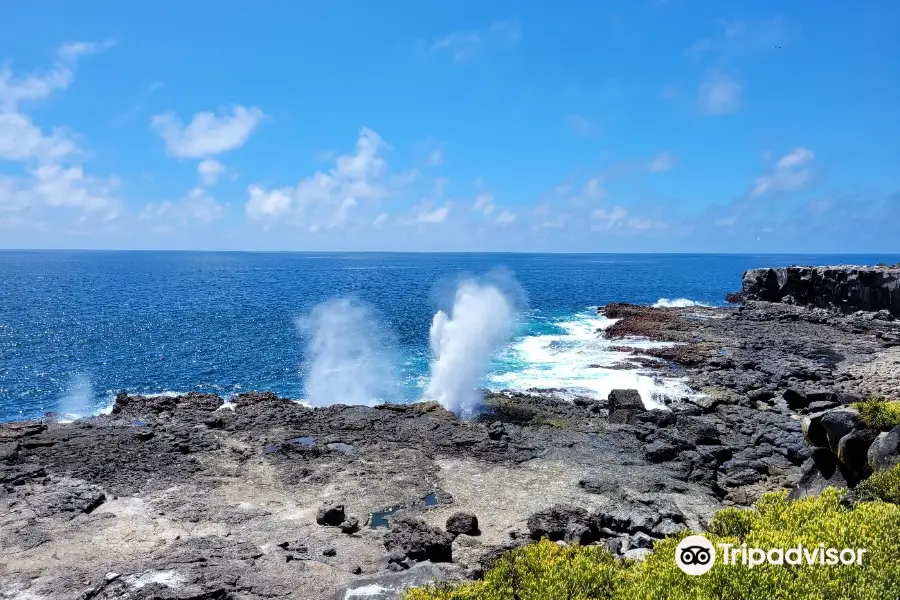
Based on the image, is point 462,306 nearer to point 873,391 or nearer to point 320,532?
point 873,391

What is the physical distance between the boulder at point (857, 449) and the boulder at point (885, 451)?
422 mm

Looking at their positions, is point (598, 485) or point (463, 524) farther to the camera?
point (598, 485)

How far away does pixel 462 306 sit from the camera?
54656 millimetres

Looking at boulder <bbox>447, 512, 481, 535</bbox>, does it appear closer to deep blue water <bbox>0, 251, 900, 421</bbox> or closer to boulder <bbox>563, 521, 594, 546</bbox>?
boulder <bbox>563, 521, 594, 546</bbox>

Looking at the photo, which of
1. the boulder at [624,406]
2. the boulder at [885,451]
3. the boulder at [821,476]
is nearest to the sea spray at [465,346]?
the boulder at [624,406]

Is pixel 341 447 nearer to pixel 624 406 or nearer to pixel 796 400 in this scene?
pixel 624 406

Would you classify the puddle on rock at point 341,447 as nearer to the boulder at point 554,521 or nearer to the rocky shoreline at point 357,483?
the rocky shoreline at point 357,483

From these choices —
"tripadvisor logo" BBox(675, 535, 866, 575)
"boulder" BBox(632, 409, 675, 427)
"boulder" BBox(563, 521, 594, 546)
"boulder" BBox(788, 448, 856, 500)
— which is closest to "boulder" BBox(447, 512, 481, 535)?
"boulder" BBox(563, 521, 594, 546)

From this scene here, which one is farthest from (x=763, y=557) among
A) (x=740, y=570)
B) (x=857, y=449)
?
(x=857, y=449)

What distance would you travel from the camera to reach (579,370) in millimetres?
46281

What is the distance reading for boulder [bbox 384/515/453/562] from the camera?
1603cm

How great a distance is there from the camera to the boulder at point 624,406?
101 feet

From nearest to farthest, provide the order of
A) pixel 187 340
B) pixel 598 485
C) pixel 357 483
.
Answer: pixel 598 485 < pixel 357 483 < pixel 187 340

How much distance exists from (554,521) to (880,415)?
992 centimetres
